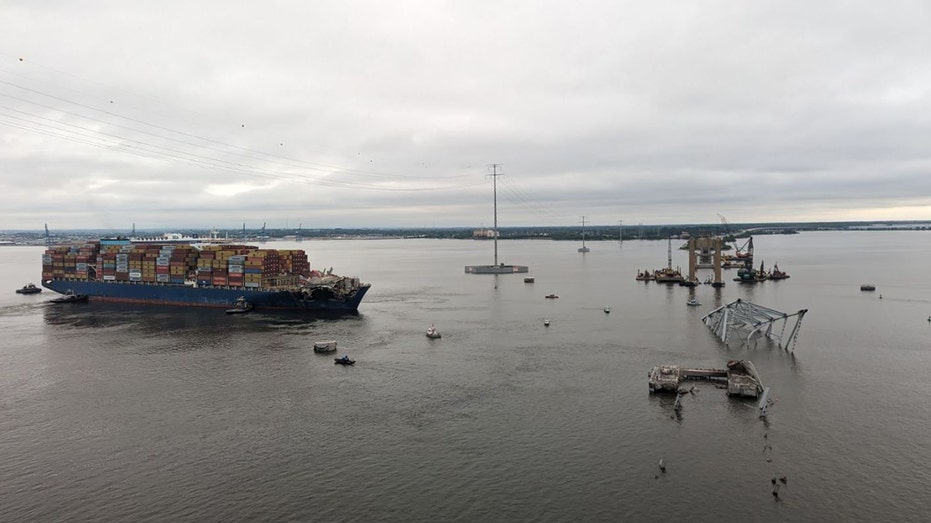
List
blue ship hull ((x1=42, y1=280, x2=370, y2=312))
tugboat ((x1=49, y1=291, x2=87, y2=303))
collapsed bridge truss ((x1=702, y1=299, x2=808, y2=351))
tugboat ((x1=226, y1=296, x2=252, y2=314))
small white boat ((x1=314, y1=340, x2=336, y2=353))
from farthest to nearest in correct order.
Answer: tugboat ((x1=49, y1=291, x2=87, y2=303)) → blue ship hull ((x1=42, y1=280, x2=370, y2=312)) → tugboat ((x1=226, y1=296, x2=252, y2=314)) → collapsed bridge truss ((x1=702, y1=299, x2=808, y2=351)) → small white boat ((x1=314, y1=340, x2=336, y2=353))

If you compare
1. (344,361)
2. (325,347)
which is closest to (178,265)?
(325,347)

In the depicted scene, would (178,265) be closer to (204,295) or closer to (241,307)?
(204,295)

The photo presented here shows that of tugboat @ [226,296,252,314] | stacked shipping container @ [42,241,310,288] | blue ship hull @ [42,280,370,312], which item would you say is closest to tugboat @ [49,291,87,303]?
blue ship hull @ [42,280,370,312]

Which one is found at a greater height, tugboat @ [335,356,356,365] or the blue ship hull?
the blue ship hull

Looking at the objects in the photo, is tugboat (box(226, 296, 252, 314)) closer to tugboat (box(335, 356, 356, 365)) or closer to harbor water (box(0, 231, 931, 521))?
harbor water (box(0, 231, 931, 521))

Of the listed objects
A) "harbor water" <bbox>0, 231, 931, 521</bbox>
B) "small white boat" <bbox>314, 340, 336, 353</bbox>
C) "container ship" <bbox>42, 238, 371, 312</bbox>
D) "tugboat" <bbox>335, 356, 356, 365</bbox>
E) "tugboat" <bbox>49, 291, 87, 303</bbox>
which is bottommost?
"harbor water" <bbox>0, 231, 931, 521</bbox>

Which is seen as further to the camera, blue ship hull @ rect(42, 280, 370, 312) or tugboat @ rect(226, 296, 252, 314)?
blue ship hull @ rect(42, 280, 370, 312)
